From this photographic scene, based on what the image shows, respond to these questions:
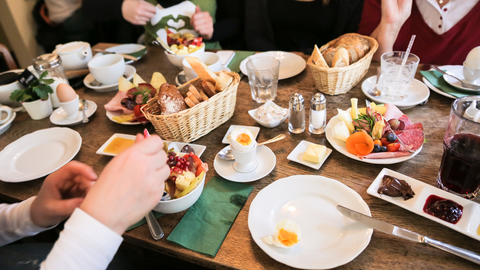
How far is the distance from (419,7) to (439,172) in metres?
1.33

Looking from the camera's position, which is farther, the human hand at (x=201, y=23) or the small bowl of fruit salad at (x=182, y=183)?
the human hand at (x=201, y=23)

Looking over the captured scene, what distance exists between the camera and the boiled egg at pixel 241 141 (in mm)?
943

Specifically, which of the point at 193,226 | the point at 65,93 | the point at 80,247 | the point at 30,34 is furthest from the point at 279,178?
the point at 30,34

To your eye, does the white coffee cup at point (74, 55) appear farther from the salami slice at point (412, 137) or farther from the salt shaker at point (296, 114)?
the salami slice at point (412, 137)

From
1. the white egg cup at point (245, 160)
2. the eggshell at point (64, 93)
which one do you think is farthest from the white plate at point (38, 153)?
the white egg cup at point (245, 160)

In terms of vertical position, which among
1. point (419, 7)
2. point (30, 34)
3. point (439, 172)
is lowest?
point (30, 34)

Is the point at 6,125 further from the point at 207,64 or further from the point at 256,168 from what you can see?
the point at 256,168

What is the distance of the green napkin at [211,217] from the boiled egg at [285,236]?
14 centimetres

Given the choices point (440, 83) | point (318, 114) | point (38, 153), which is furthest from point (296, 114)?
point (38, 153)

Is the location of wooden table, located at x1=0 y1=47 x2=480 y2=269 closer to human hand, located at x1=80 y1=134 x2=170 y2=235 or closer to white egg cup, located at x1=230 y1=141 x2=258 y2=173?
white egg cup, located at x1=230 y1=141 x2=258 y2=173

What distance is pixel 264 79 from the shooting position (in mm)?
1354

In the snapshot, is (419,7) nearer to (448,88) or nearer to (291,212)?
(448,88)

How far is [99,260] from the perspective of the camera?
629mm

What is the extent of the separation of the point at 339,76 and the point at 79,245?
1165mm
